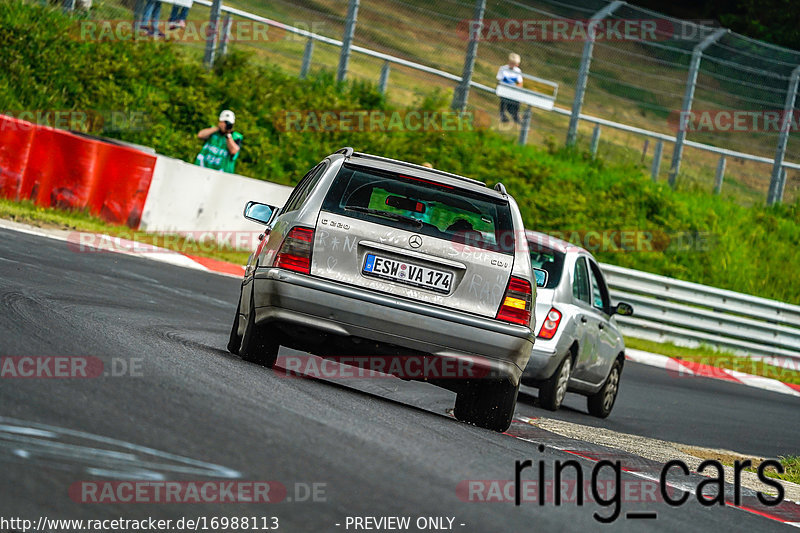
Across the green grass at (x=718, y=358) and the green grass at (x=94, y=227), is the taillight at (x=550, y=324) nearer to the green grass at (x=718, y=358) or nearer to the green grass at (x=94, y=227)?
the green grass at (x=94, y=227)

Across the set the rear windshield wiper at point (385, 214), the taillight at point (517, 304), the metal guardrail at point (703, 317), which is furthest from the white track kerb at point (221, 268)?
the taillight at point (517, 304)

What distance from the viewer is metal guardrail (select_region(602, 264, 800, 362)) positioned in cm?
1998

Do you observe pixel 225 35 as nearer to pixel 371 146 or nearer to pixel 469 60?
pixel 371 146

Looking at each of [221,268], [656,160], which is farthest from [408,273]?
[656,160]

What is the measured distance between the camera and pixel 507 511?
202 inches

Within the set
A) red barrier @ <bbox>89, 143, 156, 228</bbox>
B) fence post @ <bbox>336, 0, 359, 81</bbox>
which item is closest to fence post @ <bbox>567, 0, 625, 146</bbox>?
fence post @ <bbox>336, 0, 359, 81</bbox>

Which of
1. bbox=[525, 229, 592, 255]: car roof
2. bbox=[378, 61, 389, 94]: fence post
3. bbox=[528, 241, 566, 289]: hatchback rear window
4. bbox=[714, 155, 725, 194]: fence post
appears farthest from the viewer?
bbox=[714, 155, 725, 194]: fence post

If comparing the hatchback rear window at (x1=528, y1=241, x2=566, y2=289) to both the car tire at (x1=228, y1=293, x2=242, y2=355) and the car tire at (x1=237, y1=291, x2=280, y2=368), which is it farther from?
the car tire at (x1=237, y1=291, x2=280, y2=368)

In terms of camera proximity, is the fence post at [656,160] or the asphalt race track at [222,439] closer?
the asphalt race track at [222,439]

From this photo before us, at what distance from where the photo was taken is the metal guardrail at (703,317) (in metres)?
20.0

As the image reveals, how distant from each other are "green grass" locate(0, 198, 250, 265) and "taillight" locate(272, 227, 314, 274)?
8423 mm

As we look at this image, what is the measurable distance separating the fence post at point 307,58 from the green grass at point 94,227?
670 centimetres

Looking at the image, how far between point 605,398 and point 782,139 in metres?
15.0

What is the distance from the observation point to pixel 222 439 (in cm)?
516
